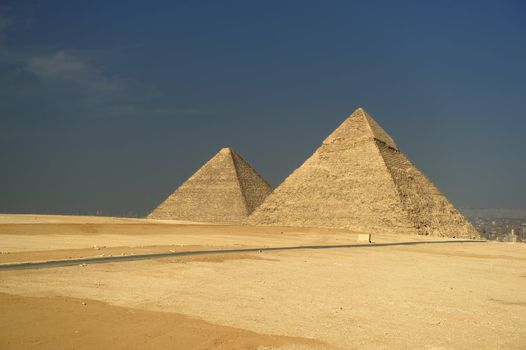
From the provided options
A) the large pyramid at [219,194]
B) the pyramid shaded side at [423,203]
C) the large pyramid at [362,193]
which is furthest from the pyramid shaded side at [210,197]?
the pyramid shaded side at [423,203]

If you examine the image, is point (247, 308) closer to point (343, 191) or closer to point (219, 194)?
point (343, 191)

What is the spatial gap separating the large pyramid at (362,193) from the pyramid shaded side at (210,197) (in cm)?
1270

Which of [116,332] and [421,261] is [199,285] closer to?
[116,332]

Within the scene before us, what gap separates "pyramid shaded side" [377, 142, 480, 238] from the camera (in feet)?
186

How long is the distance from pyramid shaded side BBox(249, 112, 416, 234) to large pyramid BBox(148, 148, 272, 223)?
12720mm

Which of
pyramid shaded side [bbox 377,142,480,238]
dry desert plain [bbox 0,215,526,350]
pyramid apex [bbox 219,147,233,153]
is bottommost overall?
dry desert plain [bbox 0,215,526,350]

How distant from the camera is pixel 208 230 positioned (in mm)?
48438

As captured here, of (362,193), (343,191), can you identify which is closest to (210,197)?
(343,191)

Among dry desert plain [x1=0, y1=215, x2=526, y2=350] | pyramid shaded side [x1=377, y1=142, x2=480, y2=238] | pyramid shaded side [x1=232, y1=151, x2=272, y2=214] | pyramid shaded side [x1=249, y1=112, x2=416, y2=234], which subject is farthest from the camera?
pyramid shaded side [x1=232, y1=151, x2=272, y2=214]

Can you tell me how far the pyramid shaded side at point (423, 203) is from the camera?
56.6 meters

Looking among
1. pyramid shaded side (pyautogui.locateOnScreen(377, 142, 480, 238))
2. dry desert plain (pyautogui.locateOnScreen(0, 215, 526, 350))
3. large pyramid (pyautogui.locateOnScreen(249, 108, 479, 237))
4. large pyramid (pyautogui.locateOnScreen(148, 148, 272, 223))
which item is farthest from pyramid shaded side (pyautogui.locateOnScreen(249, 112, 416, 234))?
dry desert plain (pyautogui.locateOnScreen(0, 215, 526, 350))

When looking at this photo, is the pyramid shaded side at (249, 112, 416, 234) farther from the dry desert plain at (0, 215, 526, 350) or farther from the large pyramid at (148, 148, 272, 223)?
the dry desert plain at (0, 215, 526, 350)

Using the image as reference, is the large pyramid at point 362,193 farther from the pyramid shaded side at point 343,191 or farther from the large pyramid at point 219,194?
the large pyramid at point 219,194

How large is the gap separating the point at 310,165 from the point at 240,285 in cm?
5439
